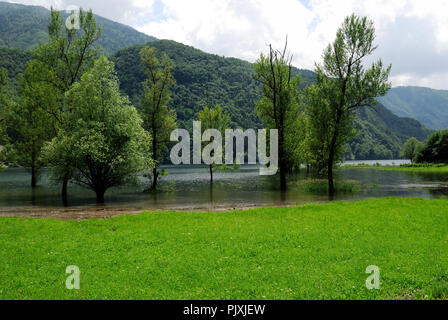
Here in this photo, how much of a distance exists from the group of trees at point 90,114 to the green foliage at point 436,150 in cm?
10302

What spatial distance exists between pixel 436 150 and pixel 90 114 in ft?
386

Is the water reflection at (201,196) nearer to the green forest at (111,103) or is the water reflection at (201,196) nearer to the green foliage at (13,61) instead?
the green forest at (111,103)

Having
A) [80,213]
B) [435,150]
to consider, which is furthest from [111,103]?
[435,150]

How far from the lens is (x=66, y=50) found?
40.4m

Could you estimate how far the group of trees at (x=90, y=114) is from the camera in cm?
3359

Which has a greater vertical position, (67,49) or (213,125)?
(67,49)

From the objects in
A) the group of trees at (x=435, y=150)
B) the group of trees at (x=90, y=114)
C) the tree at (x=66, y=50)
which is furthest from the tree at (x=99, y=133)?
the group of trees at (x=435, y=150)

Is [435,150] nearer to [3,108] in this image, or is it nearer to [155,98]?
[155,98]

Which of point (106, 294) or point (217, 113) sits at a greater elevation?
point (217, 113)

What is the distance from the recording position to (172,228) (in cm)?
1745

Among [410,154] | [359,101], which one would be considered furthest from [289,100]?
[410,154]
